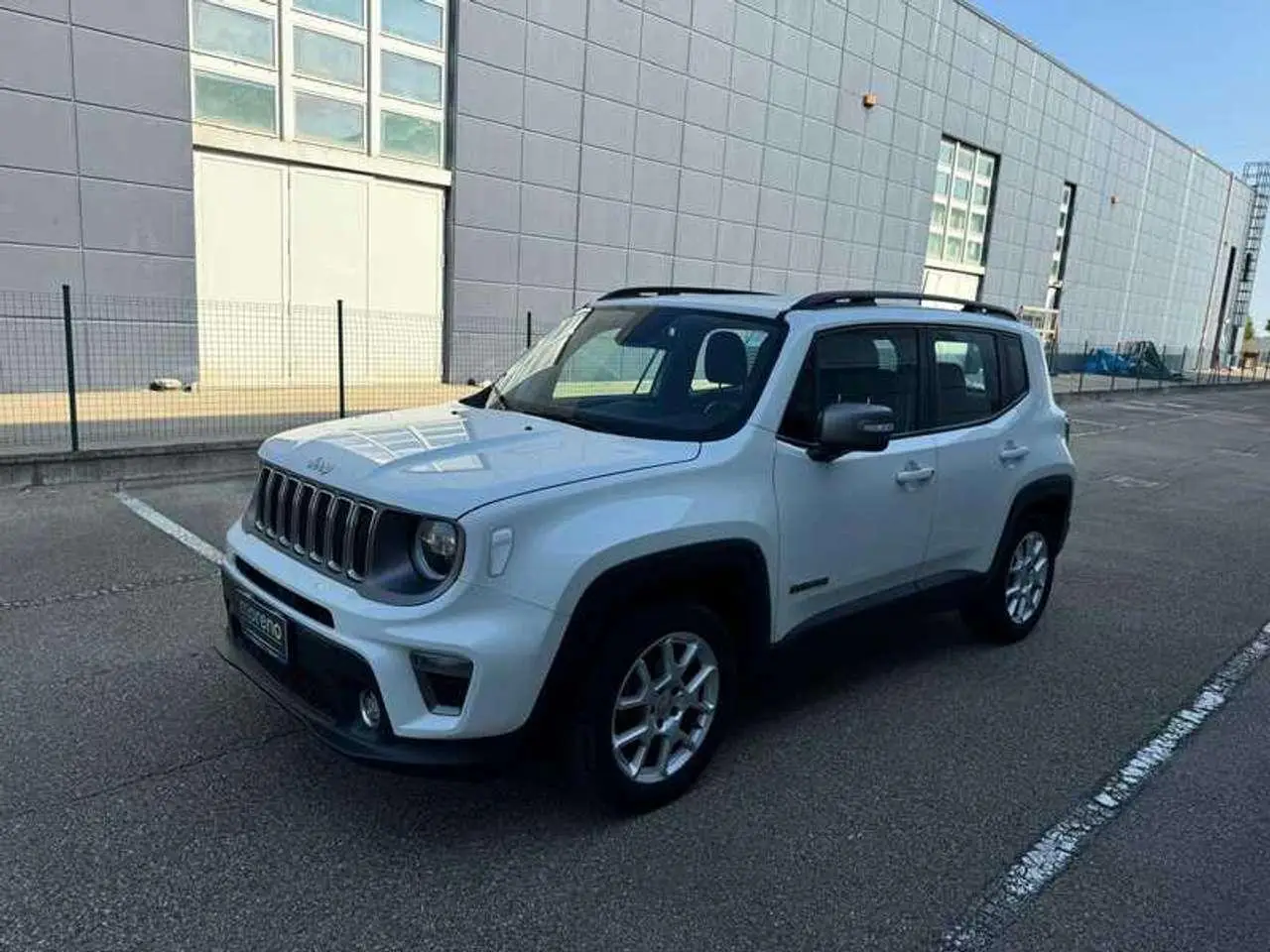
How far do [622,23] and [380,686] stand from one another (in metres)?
16.9

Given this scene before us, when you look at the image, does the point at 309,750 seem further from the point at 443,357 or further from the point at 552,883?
the point at 443,357

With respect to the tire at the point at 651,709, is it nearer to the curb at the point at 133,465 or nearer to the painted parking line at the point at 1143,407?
the curb at the point at 133,465

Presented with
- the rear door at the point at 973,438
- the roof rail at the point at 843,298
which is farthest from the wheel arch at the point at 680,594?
the rear door at the point at 973,438

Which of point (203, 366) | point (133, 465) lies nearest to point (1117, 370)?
point (203, 366)

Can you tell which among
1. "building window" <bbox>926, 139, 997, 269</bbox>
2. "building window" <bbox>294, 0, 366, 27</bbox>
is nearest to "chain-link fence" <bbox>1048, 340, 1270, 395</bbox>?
"building window" <bbox>926, 139, 997, 269</bbox>

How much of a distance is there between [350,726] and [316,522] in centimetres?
70

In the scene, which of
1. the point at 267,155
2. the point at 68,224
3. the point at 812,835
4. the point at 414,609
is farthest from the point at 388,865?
the point at 267,155

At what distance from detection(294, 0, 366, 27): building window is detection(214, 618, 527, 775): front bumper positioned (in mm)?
12661

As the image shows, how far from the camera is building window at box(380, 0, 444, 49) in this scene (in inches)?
553

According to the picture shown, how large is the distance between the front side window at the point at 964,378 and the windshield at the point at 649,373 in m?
1.12

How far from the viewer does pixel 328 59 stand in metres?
13.5

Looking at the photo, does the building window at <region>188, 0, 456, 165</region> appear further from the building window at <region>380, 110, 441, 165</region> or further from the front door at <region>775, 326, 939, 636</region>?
the front door at <region>775, 326, 939, 636</region>

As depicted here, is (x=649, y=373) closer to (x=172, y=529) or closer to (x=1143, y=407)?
(x=172, y=529)

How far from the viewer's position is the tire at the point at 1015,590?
502 centimetres
